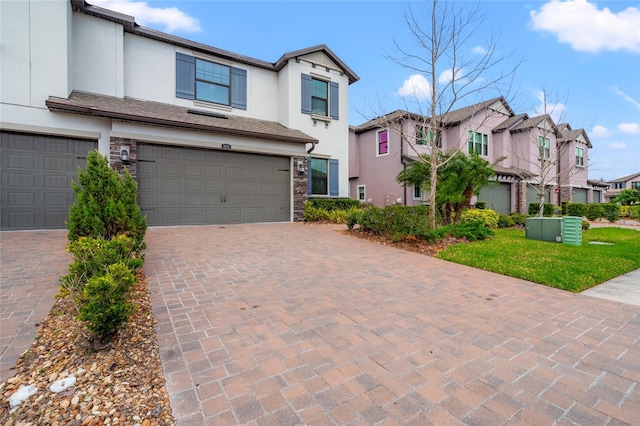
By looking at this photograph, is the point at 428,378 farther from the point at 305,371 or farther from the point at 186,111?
the point at 186,111

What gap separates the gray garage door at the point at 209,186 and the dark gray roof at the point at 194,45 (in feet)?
14.2

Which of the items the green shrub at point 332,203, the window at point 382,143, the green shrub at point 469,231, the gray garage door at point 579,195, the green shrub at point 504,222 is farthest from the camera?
the gray garage door at point 579,195

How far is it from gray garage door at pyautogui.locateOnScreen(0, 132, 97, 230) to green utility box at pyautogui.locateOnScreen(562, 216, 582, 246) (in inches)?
541

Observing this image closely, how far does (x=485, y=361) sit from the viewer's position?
8.14 ft

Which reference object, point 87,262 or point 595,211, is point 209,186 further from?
point 595,211

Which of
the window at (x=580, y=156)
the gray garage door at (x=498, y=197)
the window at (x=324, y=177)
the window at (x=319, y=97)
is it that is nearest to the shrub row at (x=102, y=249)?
the window at (x=324, y=177)

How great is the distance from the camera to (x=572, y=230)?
8031 mm

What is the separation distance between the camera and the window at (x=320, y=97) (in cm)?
1301

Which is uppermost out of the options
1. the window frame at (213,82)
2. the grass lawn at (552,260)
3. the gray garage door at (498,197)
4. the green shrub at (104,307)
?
the window frame at (213,82)

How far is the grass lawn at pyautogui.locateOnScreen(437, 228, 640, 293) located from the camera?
4.92m

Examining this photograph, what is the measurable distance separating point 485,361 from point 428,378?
62cm

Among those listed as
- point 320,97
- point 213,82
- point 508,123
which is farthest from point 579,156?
point 213,82

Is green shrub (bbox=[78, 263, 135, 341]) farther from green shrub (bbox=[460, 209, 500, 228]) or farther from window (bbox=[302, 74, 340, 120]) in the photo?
window (bbox=[302, 74, 340, 120])

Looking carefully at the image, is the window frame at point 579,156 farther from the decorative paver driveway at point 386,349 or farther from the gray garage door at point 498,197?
the decorative paver driveway at point 386,349
